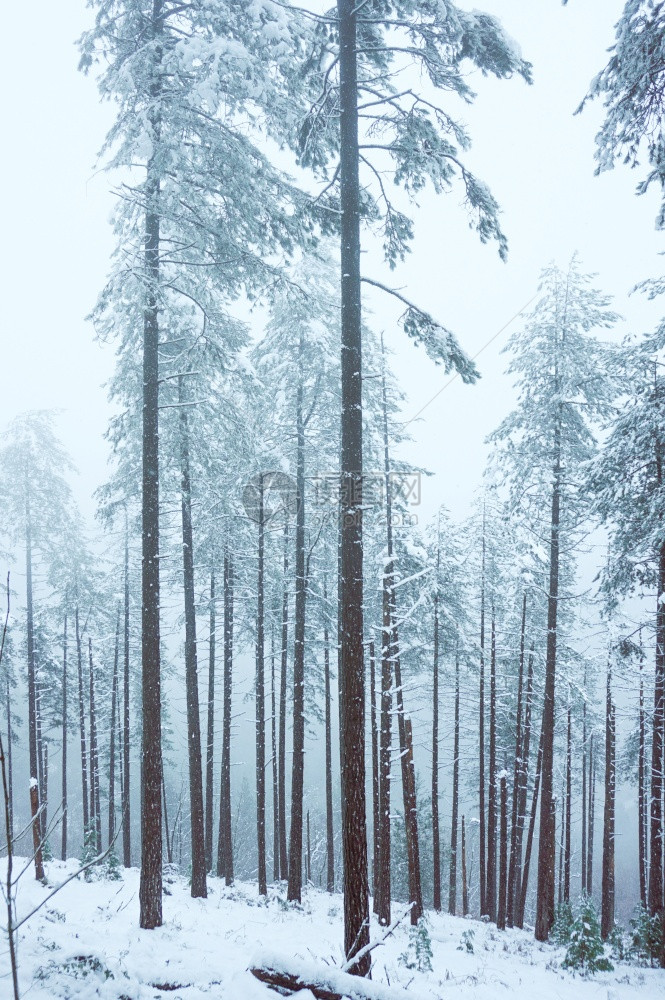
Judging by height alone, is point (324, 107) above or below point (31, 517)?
above

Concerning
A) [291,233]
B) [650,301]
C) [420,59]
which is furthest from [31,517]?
[650,301]

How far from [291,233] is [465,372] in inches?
160

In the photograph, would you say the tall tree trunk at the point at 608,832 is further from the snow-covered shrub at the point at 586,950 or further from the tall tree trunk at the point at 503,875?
the snow-covered shrub at the point at 586,950

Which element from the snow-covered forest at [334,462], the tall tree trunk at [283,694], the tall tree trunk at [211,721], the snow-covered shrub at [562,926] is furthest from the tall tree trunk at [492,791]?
the tall tree trunk at [211,721]

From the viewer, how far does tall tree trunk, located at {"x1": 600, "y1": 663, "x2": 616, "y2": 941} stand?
17156 mm

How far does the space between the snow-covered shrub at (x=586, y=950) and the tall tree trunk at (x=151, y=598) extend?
8891mm

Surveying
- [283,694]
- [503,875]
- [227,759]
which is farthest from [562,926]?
[227,759]

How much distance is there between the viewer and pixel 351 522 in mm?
7168

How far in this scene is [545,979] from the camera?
34.5 feet

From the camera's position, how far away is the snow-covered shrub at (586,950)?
36.4ft

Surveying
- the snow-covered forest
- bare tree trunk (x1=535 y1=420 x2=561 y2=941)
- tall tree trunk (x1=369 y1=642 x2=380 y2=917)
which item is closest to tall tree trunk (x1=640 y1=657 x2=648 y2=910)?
the snow-covered forest

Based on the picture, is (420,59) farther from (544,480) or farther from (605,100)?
(544,480)

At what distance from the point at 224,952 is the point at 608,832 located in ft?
48.7

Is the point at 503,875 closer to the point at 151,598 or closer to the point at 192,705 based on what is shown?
the point at 192,705
